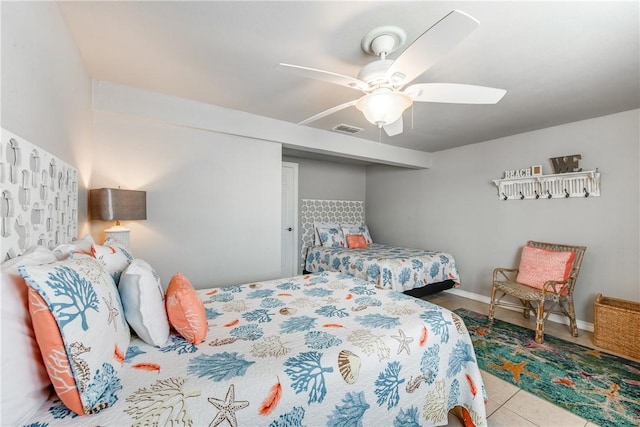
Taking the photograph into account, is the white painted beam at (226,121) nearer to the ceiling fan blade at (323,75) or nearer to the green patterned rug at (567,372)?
the ceiling fan blade at (323,75)

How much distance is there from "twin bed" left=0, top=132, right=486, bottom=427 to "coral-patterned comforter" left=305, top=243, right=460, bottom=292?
1.51 meters

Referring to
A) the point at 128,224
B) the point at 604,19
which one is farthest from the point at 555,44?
the point at 128,224

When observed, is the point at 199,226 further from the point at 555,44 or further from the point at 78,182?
the point at 555,44

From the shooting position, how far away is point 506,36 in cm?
163

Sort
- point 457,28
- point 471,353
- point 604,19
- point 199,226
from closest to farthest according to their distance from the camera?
point 457,28, point 604,19, point 471,353, point 199,226

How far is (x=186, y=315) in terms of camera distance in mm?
1260

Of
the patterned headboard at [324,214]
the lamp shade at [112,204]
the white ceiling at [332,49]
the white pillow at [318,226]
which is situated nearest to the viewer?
the white ceiling at [332,49]

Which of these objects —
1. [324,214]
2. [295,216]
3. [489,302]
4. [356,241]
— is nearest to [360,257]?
[356,241]

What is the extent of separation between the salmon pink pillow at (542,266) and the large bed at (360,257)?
959mm

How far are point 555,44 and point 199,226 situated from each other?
3.12 metres

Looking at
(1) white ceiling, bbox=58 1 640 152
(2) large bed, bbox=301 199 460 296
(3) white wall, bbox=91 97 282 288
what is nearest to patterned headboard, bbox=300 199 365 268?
(2) large bed, bbox=301 199 460 296

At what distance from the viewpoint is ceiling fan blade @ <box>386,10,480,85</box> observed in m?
1.09

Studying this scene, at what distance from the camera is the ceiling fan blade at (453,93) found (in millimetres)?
1578

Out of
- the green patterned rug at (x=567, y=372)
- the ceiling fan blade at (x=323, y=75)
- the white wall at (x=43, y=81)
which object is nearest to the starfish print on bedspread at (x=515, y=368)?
the green patterned rug at (x=567, y=372)
